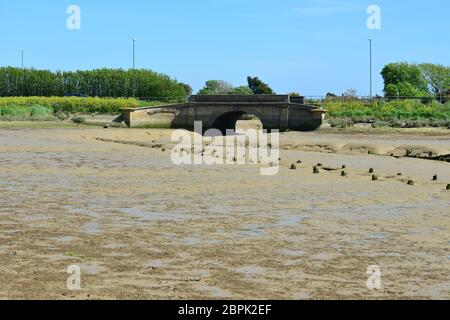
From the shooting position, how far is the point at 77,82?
357 feet

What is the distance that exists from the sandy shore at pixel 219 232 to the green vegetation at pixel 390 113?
116 feet

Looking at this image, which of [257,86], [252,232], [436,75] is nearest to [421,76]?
[436,75]

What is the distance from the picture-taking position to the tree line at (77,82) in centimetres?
10481

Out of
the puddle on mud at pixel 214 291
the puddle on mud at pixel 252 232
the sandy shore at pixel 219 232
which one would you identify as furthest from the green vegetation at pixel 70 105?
the puddle on mud at pixel 214 291

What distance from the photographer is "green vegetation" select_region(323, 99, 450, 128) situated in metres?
63.2

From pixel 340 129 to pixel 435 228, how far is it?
149 ft

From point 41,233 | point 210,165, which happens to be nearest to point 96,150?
point 210,165

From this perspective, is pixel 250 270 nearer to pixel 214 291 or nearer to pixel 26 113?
pixel 214 291

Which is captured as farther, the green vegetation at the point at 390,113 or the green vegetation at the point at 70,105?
the green vegetation at the point at 70,105

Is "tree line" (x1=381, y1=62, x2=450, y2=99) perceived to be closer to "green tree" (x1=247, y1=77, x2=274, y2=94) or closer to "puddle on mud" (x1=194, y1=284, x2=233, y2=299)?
"green tree" (x1=247, y1=77, x2=274, y2=94)

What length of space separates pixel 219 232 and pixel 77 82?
97.2 m

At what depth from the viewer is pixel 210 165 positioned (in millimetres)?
29516

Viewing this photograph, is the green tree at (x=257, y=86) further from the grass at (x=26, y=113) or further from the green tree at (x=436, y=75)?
the grass at (x=26, y=113)
